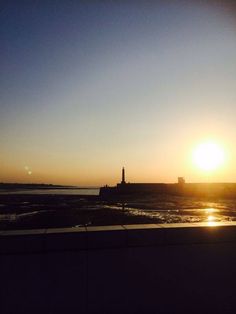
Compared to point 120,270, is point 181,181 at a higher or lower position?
higher

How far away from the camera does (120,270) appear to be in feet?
11.4

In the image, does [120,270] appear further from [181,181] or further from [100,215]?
[181,181]

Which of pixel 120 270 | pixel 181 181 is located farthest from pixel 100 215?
pixel 181 181

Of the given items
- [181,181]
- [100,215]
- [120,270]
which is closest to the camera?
[120,270]

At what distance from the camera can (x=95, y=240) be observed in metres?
3.44

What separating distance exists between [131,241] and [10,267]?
4.13 feet

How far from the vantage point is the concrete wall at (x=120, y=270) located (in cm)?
328

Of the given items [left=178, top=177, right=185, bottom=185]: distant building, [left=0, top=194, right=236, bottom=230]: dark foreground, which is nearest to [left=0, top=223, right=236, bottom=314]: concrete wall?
[left=0, top=194, right=236, bottom=230]: dark foreground

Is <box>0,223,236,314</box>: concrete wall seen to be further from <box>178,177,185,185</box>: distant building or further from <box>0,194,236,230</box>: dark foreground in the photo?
<box>178,177,185,185</box>: distant building

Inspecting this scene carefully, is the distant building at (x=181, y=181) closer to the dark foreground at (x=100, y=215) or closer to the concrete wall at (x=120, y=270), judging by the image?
the dark foreground at (x=100, y=215)

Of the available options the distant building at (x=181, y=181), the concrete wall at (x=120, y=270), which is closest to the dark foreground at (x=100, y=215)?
the concrete wall at (x=120, y=270)

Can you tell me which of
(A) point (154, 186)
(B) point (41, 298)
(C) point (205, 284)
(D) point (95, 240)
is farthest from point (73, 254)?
(A) point (154, 186)

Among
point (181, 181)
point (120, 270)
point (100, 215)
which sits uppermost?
point (181, 181)

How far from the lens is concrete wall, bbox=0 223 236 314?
3275mm
